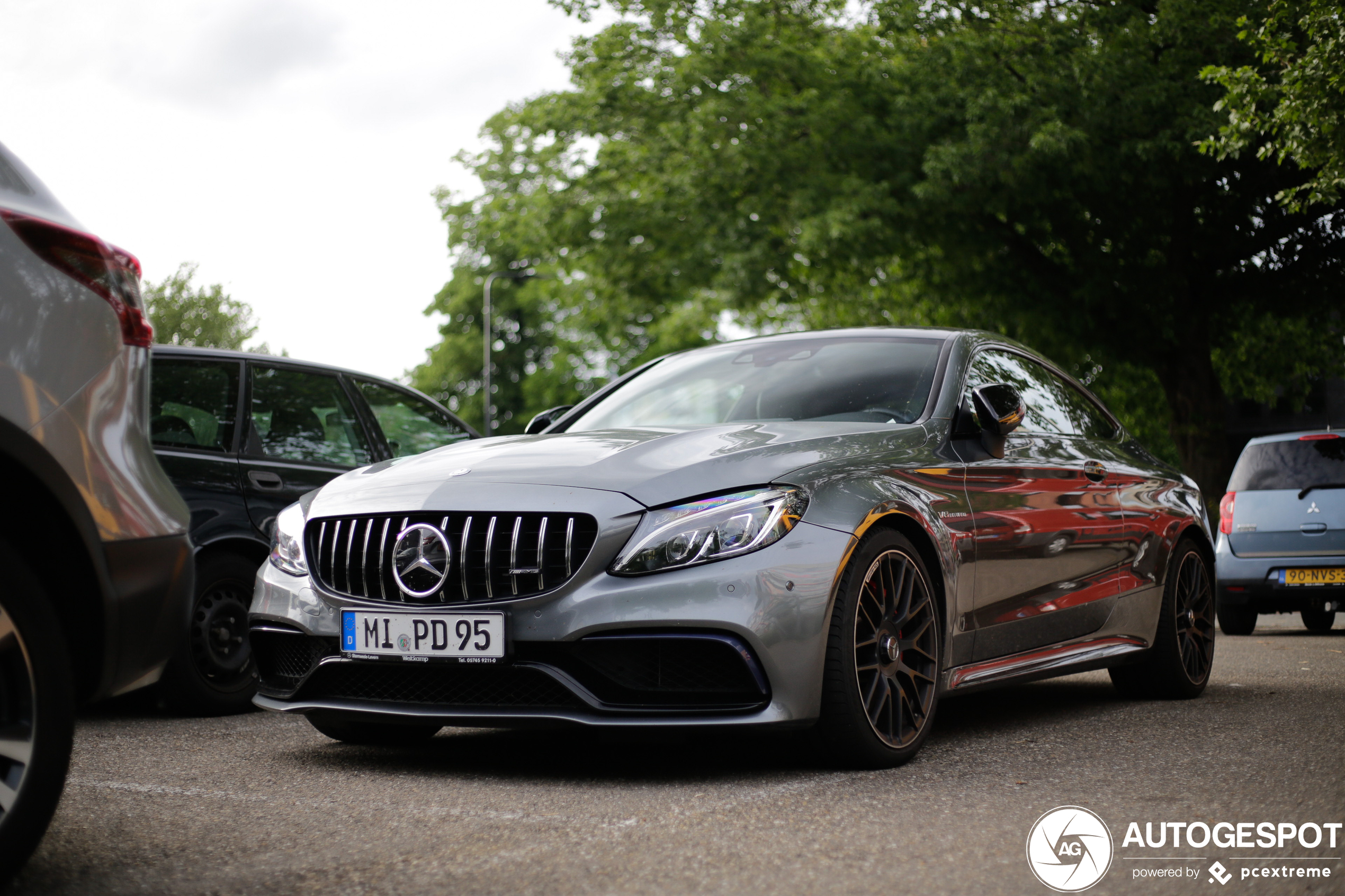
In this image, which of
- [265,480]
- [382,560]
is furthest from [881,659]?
[265,480]

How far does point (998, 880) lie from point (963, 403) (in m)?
2.55

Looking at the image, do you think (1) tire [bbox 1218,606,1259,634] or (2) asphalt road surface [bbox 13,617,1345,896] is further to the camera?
(1) tire [bbox 1218,606,1259,634]

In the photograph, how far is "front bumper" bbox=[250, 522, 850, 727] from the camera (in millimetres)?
3963

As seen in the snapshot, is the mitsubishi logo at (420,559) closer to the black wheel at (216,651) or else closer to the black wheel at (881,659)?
the black wheel at (881,659)

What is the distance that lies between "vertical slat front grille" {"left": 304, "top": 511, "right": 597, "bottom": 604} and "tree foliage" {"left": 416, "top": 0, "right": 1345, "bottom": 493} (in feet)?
48.2

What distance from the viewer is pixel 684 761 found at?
4.65 meters

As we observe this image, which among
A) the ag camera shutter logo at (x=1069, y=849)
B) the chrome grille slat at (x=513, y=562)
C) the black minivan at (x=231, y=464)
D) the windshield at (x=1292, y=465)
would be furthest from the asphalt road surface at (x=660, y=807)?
the windshield at (x=1292, y=465)

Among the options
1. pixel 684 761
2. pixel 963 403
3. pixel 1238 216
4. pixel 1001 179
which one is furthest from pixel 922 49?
pixel 684 761

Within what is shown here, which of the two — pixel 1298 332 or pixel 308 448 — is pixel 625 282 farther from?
pixel 308 448

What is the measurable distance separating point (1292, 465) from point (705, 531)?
9.41 meters

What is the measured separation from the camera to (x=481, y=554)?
13.6 feet

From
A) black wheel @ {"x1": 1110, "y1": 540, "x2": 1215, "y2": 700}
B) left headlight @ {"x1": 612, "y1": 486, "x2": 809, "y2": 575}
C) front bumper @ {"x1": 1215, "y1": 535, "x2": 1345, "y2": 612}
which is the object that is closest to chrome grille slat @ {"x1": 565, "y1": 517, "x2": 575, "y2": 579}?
left headlight @ {"x1": 612, "y1": 486, "x2": 809, "y2": 575}

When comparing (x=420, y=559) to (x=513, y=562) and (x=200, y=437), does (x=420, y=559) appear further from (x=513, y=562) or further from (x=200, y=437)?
(x=200, y=437)

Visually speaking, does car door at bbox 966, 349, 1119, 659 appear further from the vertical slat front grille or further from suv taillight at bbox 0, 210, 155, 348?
suv taillight at bbox 0, 210, 155, 348
